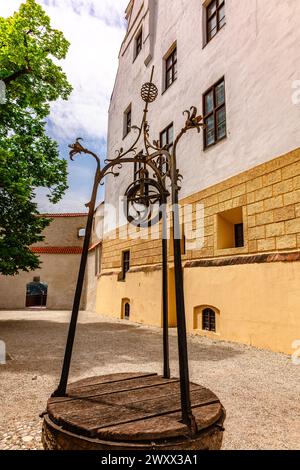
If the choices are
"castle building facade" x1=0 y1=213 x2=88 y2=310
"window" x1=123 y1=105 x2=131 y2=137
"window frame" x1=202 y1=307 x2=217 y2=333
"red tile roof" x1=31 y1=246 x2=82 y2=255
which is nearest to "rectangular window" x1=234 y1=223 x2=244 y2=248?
"window frame" x1=202 y1=307 x2=217 y2=333

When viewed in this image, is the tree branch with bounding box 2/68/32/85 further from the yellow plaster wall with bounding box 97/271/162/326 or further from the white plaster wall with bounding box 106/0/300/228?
the yellow plaster wall with bounding box 97/271/162/326

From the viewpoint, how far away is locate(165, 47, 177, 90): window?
1171 centimetres

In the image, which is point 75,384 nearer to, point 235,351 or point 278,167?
point 235,351

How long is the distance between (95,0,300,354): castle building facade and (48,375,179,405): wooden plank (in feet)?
14.1

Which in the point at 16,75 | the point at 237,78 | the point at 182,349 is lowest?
the point at 182,349

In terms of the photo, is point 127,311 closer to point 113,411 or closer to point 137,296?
point 137,296

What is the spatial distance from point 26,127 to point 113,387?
10.6 meters

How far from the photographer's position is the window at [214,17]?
30.6 feet

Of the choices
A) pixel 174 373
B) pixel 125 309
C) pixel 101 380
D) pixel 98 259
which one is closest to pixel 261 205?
pixel 174 373

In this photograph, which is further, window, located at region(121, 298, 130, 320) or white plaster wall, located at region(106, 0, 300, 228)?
window, located at region(121, 298, 130, 320)

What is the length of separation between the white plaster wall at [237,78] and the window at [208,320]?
3.79m

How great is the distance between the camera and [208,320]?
8.28 m

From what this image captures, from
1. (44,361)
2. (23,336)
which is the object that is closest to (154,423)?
(44,361)

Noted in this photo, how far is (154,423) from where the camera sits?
1750 mm
